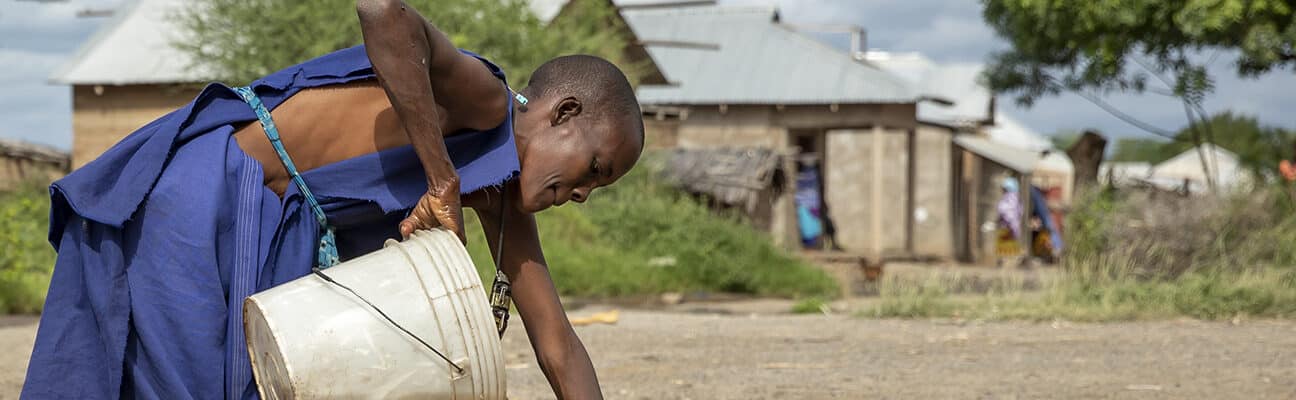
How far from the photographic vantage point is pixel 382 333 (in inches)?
90.4

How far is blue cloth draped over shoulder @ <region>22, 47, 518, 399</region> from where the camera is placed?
8.03 feet

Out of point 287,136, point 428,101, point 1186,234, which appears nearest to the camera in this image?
point 428,101

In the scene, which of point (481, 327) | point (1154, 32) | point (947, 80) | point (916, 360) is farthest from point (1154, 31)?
point (947, 80)

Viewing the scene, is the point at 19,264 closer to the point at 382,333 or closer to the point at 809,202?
the point at 382,333

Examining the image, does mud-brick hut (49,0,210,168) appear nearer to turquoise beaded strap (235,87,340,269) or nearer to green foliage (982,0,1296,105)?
green foliage (982,0,1296,105)

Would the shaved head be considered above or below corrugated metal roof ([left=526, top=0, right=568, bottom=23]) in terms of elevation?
below

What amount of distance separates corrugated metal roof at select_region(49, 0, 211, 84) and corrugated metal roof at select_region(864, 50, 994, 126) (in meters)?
15.9

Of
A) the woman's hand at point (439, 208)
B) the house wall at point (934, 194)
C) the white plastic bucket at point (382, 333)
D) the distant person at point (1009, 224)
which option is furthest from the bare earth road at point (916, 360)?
the house wall at point (934, 194)

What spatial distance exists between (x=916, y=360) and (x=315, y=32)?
27.3ft

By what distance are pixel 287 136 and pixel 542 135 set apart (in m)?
0.46

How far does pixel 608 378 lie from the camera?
19.7 feet

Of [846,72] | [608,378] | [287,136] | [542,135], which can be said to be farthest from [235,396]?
[846,72]

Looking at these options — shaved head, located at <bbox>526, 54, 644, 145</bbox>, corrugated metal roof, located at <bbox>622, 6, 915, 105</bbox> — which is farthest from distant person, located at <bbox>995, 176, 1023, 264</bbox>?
shaved head, located at <bbox>526, 54, 644, 145</bbox>

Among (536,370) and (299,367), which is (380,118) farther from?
(536,370)
